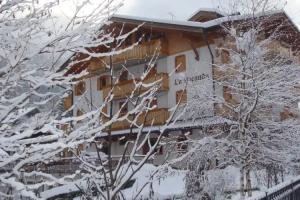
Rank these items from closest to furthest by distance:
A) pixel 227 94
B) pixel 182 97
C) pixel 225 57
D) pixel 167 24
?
pixel 182 97 < pixel 227 94 < pixel 225 57 < pixel 167 24

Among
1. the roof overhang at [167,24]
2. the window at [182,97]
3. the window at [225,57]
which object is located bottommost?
the window at [182,97]

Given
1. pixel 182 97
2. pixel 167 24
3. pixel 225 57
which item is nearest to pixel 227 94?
pixel 225 57

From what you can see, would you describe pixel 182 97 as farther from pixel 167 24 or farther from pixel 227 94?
pixel 167 24

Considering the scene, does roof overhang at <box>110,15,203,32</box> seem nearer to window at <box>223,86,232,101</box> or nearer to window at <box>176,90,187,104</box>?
window at <box>176,90,187,104</box>

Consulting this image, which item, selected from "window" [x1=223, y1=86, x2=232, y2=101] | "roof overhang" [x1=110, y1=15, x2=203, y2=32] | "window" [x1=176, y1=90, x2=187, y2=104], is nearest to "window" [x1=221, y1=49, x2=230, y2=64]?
"window" [x1=223, y1=86, x2=232, y2=101]

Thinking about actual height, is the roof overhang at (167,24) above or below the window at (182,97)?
above

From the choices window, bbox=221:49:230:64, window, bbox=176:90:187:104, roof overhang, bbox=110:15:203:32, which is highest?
roof overhang, bbox=110:15:203:32

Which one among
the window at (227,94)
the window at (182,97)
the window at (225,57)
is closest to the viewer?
the window at (182,97)

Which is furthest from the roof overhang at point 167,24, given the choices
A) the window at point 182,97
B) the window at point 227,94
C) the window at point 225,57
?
the window at point 227,94

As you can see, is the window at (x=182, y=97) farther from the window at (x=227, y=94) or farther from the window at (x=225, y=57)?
the window at (x=225, y=57)

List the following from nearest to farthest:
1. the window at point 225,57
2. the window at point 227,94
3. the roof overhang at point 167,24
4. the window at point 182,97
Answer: the window at point 182,97
the window at point 227,94
the window at point 225,57
the roof overhang at point 167,24

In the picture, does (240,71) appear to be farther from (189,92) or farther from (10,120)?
(10,120)

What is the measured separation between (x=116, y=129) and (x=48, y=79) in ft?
88.2

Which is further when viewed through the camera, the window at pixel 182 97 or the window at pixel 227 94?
the window at pixel 227 94
